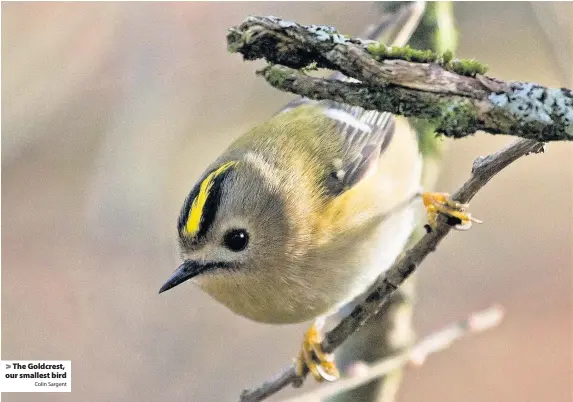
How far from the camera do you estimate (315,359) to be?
128 cm

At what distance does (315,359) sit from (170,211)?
47 cm

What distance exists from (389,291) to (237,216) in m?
0.29

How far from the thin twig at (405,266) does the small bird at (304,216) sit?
2.6 inches

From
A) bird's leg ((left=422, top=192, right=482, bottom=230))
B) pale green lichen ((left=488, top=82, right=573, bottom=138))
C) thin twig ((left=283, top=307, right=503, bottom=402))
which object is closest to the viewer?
pale green lichen ((left=488, top=82, right=573, bottom=138))

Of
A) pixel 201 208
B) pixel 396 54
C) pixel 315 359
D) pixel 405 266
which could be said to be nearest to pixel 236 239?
pixel 201 208

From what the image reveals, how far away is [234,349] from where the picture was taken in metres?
1.34

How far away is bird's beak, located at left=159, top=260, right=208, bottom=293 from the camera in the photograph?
102 centimetres

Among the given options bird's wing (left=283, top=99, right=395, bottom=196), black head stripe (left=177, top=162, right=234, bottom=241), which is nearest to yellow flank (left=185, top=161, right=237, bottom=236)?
black head stripe (left=177, top=162, right=234, bottom=241)

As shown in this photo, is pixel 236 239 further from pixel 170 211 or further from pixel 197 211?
pixel 170 211

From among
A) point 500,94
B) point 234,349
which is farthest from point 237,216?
point 500,94

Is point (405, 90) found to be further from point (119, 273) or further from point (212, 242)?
point (119, 273)

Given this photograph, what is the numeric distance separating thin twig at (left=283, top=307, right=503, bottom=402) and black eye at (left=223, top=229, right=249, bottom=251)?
0.32m

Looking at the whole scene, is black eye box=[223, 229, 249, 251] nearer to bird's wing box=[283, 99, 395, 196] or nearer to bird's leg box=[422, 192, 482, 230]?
bird's wing box=[283, 99, 395, 196]

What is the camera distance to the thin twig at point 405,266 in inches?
30.9
